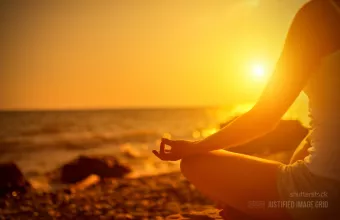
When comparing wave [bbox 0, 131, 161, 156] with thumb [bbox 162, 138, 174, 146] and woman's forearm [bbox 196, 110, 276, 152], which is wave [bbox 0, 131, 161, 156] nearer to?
thumb [bbox 162, 138, 174, 146]

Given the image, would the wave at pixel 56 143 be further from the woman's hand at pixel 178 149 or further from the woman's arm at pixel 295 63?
the woman's arm at pixel 295 63

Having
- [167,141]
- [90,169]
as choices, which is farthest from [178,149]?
[90,169]

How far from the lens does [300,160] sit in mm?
2027

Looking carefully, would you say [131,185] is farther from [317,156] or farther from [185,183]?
[317,156]

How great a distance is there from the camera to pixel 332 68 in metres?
1.73

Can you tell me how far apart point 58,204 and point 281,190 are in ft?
16.7

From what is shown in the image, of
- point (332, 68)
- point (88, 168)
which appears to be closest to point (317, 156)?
point (332, 68)

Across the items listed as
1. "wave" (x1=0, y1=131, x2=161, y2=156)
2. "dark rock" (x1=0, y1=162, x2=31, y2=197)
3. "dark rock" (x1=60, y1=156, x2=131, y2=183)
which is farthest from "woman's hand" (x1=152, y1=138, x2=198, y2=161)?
"wave" (x1=0, y1=131, x2=161, y2=156)

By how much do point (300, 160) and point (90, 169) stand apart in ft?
28.5

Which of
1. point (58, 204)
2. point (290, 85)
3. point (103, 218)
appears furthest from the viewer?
point (58, 204)

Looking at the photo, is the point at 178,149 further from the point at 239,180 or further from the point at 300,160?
the point at 300,160

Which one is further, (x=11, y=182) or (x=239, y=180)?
(x=11, y=182)

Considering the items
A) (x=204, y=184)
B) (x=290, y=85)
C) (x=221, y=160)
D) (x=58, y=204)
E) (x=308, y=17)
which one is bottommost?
(x=58, y=204)

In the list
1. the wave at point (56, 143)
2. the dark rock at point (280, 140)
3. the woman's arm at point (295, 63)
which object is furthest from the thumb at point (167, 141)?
the wave at point (56, 143)
